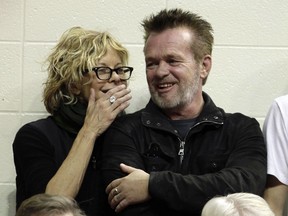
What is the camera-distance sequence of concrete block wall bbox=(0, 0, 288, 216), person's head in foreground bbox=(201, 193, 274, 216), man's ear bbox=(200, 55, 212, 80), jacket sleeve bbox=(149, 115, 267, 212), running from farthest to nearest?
concrete block wall bbox=(0, 0, 288, 216)
man's ear bbox=(200, 55, 212, 80)
jacket sleeve bbox=(149, 115, 267, 212)
person's head in foreground bbox=(201, 193, 274, 216)

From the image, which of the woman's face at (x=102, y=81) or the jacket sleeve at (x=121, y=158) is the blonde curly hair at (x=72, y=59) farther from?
the jacket sleeve at (x=121, y=158)

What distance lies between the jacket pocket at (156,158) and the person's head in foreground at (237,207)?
39 cm

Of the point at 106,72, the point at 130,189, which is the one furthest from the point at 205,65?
the point at 130,189

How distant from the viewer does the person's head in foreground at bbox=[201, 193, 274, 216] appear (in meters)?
1.58

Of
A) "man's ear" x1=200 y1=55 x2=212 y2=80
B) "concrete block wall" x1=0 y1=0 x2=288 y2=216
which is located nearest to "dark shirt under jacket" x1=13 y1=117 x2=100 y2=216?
"concrete block wall" x1=0 y1=0 x2=288 y2=216

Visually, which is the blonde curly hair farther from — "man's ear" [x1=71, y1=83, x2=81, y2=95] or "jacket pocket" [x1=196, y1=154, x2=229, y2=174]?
"jacket pocket" [x1=196, y1=154, x2=229, y2=174]

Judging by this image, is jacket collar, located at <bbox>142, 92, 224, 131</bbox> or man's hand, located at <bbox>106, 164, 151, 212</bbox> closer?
man's hand, located at <bbox>106, 164, 151, 212</bbox>

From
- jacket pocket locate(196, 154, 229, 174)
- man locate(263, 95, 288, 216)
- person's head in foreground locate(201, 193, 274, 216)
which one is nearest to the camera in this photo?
person's head in foreground locate(201, 193, 274, 216)

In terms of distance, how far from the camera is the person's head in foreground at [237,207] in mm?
1575

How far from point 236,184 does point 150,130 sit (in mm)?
383

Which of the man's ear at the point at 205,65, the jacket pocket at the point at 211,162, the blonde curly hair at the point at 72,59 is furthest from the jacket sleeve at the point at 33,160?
the man's ear at the point at 205,65

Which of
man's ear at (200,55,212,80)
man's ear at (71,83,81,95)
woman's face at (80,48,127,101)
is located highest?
man's ear at (200,55,212,80)

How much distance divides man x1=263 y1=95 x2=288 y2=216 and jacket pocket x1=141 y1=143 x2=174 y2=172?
372mm

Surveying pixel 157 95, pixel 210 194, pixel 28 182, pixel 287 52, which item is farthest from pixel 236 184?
pixel 287 52
